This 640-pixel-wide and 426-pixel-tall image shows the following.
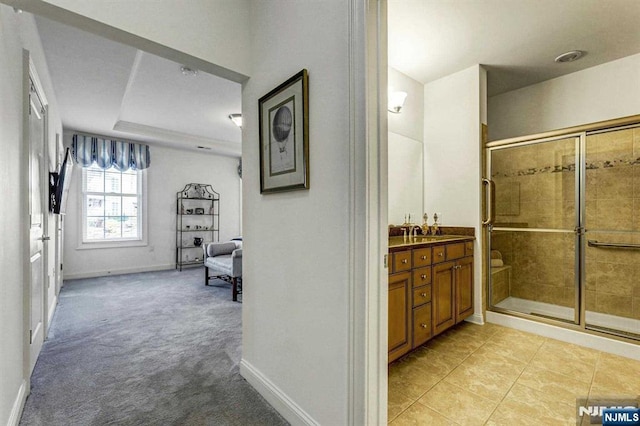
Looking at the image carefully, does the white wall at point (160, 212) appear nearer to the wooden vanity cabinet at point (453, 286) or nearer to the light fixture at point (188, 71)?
the light fixture at point (188, 71)

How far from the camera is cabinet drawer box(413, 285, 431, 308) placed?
216 centimetres

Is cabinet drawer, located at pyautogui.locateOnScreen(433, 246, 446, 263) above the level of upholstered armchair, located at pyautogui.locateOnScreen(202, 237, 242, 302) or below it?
above

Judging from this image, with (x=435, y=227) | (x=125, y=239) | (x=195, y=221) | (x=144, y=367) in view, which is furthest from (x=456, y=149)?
(x=125, y=239)

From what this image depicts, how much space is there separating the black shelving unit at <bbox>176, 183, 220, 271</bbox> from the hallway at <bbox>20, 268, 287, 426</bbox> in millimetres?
2379

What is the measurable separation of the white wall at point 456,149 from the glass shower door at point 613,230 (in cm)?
94

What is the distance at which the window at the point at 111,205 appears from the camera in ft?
17.4

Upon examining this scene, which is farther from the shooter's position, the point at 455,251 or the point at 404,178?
the point at 404,178

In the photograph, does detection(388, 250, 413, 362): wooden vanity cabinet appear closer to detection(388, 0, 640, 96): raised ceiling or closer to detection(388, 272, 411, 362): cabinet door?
detection(388, 272, 411, 362): cabinet door

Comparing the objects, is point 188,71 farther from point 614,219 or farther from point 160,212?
point 614,219

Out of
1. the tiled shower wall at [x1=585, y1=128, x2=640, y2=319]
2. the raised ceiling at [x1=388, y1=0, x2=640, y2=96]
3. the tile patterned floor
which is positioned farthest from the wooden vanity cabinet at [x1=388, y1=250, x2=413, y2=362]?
the tiled shower wall at [x1=585, y1=128, x2=640, y2=319]

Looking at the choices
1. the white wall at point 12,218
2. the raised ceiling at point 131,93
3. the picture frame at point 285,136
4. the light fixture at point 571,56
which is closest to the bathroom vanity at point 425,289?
the picture frame at point 285,136

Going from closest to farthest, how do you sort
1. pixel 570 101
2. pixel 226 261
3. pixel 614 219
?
pixel 614 219
pixel 570 101
pixel 226 261

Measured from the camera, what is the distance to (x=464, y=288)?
2803 mm

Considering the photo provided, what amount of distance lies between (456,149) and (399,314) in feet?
6.59
